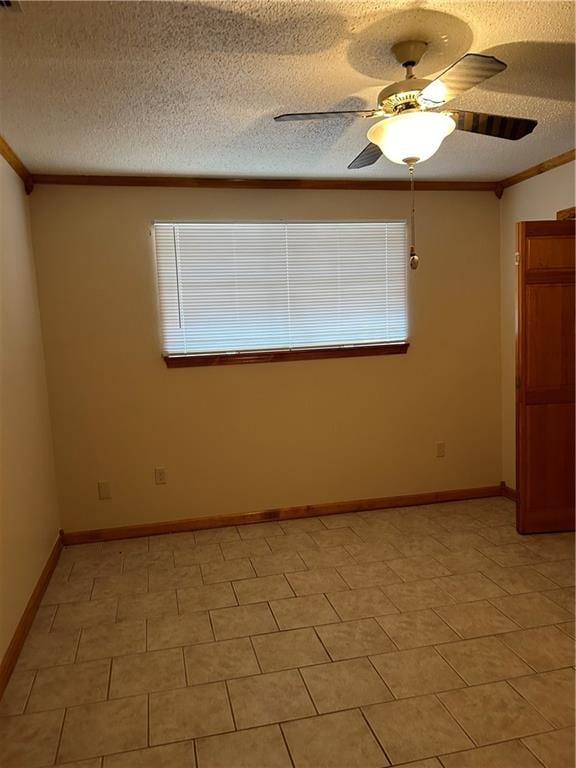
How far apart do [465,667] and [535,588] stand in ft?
2.76

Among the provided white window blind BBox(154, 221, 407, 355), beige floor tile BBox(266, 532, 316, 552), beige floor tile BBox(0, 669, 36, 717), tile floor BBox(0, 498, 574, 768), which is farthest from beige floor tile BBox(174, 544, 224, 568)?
white window blind BBox(154, 221, 407, 355)

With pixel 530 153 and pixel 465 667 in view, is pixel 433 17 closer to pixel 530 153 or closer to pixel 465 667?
pixel 530 153

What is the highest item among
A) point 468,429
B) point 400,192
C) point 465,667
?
point 400,192

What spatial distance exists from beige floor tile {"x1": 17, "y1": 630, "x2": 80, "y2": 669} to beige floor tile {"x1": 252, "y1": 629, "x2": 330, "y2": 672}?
33.8 inches

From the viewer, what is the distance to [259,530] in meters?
3.88

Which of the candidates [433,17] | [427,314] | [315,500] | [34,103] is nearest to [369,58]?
[433,17]

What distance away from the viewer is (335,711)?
2.07 metres

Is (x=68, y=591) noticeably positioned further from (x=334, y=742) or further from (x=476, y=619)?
(x=476, y=619)

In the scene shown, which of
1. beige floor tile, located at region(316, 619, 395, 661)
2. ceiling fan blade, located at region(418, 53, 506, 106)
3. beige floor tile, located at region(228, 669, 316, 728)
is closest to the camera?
ceiling fan blade, located at region(418, 53, 506, 106)

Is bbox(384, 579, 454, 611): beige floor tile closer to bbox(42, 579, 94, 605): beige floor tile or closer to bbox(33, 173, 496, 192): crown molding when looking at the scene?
bbox(42, 579, 94, 605): beige floor tile

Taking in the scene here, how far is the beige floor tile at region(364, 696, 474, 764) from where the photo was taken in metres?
1.88

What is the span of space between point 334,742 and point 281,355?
8.22ft

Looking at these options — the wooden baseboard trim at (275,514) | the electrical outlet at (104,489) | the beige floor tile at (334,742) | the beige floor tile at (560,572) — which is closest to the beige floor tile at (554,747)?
the beige floor tile at (334,742)

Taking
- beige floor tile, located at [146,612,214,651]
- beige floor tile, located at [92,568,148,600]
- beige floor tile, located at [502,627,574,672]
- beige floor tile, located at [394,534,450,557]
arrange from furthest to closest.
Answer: beige floor tile, located at [394,534,450,557] < beige floor tile, located at [92,568,148,600] < beige floor tile, located at [146,612,214,651] < beige floor tile, located at [502,627,574,672]
